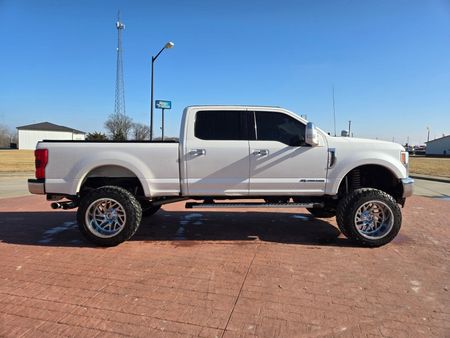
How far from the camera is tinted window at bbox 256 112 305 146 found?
5.43m

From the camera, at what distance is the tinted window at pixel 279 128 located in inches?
214

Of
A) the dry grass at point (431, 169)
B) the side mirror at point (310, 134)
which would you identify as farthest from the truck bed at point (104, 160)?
the dry grass at point (431, 169)

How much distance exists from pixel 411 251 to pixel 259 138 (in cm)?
274

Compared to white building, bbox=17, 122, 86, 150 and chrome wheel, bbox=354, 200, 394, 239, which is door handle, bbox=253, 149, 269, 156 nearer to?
chrome wheel, bbox=354, 200, 394, 239

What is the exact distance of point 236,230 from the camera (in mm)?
6305

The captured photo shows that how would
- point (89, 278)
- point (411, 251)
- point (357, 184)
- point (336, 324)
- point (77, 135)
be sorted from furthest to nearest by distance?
point (77, 135) → point (357, 184) → point (411, 251) → point (89, 278) → point (336, 324)

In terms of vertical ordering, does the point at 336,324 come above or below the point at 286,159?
below

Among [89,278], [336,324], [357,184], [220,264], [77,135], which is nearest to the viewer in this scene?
[336,324]

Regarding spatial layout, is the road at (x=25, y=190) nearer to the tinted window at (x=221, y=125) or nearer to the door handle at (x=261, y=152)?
the tinted window at (x=221, y=125)

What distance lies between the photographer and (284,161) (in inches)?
211

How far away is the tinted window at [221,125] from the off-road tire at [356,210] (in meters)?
1.81

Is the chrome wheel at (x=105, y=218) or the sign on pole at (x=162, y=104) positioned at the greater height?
the sign on pole at (x=162, y=104)

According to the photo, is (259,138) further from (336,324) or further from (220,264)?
(336,324)

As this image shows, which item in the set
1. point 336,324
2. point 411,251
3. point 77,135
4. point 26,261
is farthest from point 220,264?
point 77,135
